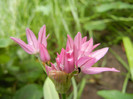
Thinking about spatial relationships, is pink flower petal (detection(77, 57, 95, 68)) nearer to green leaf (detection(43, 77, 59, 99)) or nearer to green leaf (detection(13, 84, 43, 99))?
green leaf (detection(43, 77, 59, 99))

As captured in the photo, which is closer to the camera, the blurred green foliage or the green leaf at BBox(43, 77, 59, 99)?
the green leaf at BBox(43, 77, 59, 99)

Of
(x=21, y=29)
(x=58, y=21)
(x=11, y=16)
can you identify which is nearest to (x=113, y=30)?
(x=58, y=21)

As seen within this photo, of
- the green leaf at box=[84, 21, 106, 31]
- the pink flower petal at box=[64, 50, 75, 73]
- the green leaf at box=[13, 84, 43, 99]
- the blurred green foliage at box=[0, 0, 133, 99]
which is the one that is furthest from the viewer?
the green leaf at box=[84, 21, 106, 31]

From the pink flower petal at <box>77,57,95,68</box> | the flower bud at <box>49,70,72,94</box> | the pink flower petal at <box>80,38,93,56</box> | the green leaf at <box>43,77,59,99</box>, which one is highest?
the pink flower petal at <box>80,38,93,56</box>

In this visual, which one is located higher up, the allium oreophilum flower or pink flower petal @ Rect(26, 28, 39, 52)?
pink flower petal @ Rect(26, 28, 39, 52)

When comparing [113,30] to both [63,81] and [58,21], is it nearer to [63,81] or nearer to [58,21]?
[58,21]

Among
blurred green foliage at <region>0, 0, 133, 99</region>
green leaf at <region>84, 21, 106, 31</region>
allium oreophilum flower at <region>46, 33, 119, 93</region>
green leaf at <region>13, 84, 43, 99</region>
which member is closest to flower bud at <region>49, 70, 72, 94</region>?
allium oreophilum flower at <region>46, 33, 119, 93</region>

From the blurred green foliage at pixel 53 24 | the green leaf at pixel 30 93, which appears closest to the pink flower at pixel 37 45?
the green leaf at pixel 30 93

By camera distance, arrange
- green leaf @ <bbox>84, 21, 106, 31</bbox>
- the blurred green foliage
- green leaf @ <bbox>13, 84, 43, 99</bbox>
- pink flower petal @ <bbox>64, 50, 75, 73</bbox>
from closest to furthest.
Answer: pink flower petal @ <bbox>64, 50, 75, 73</bbox> → green leaf @ <bbox>13, 84, 43, 99</bbox> → the blurred green foliage → green leaf @ <bbox>84, 21, 106, 31</bbox>

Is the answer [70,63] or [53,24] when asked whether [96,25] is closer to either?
[53,24]
